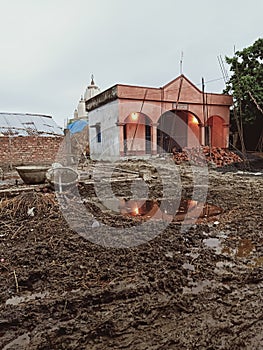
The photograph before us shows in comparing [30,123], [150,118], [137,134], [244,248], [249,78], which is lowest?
[244,248]

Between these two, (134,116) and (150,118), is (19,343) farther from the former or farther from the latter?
(134,116)

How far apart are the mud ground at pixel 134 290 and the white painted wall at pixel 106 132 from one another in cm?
1009

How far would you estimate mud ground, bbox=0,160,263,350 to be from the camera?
5.29 feet

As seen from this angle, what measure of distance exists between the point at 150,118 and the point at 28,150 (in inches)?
258

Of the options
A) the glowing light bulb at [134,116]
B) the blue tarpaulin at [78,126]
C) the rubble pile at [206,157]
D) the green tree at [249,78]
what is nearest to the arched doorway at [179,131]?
the glowing light bulb at [134,116]

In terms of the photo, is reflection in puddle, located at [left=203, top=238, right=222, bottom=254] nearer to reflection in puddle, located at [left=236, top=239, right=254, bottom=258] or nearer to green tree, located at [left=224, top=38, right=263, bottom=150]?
reflection in puddle, located at [left=236, top=239, right=254, bottom=258]

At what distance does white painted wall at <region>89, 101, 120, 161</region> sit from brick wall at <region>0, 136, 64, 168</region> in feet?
7.72

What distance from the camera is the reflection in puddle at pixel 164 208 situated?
4.28 meters

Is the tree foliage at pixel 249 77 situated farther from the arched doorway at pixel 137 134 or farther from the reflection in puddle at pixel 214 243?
the reflection in puddle at pixel 214 243

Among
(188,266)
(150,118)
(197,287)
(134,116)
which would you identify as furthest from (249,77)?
(197,287)

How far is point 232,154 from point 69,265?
37.2ft

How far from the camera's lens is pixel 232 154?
12.3 metres

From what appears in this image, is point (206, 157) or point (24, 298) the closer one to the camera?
point (24, 298)

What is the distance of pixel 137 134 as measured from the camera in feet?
48.4
